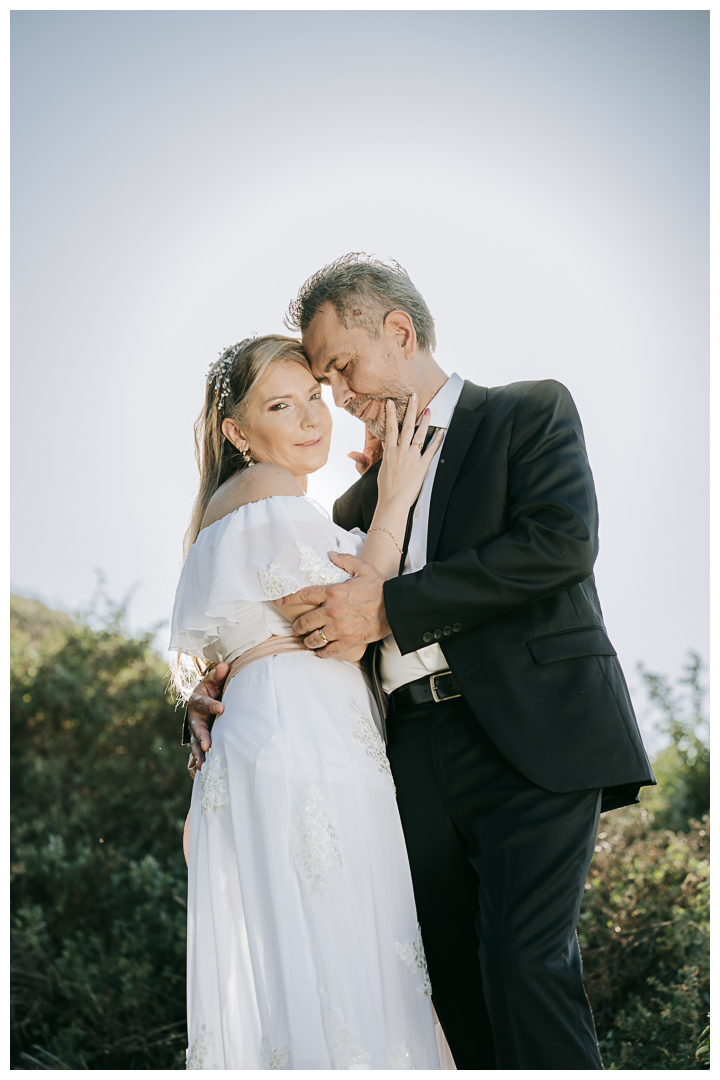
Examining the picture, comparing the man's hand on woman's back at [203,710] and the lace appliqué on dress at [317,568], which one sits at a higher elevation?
the lace appliqué on dress at [317,568]

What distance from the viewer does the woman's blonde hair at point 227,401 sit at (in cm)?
345

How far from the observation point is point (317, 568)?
Answer: 115 inches

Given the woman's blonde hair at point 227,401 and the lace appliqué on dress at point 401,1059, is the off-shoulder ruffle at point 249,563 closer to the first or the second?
the woman's blonde hair at point 227,401

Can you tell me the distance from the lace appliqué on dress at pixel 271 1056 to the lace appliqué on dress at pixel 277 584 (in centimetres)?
127

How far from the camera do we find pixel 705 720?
6145 mm

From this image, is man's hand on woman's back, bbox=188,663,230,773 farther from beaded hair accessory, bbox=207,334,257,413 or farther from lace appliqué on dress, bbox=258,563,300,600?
beaded hair accessory, bbox=207,334,257,413

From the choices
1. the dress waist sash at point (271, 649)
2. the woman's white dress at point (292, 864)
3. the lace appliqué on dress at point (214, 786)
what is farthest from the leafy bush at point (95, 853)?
the dress waist sash at point (271, 649)

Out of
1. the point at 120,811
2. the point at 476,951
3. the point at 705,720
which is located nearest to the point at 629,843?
the point at 705,720

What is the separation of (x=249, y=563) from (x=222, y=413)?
33.3 inches

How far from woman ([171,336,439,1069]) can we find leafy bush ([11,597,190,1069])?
2634mm

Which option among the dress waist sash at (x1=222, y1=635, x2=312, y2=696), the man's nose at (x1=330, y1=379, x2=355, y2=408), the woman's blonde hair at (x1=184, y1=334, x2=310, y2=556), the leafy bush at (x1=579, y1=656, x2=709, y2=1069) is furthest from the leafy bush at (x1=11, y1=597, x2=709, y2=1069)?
the man's nose at (x1=330, y1=379, x2=355, y2=408)

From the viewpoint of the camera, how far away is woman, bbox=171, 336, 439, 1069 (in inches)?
98.1

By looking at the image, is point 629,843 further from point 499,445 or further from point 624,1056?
point 499,445
